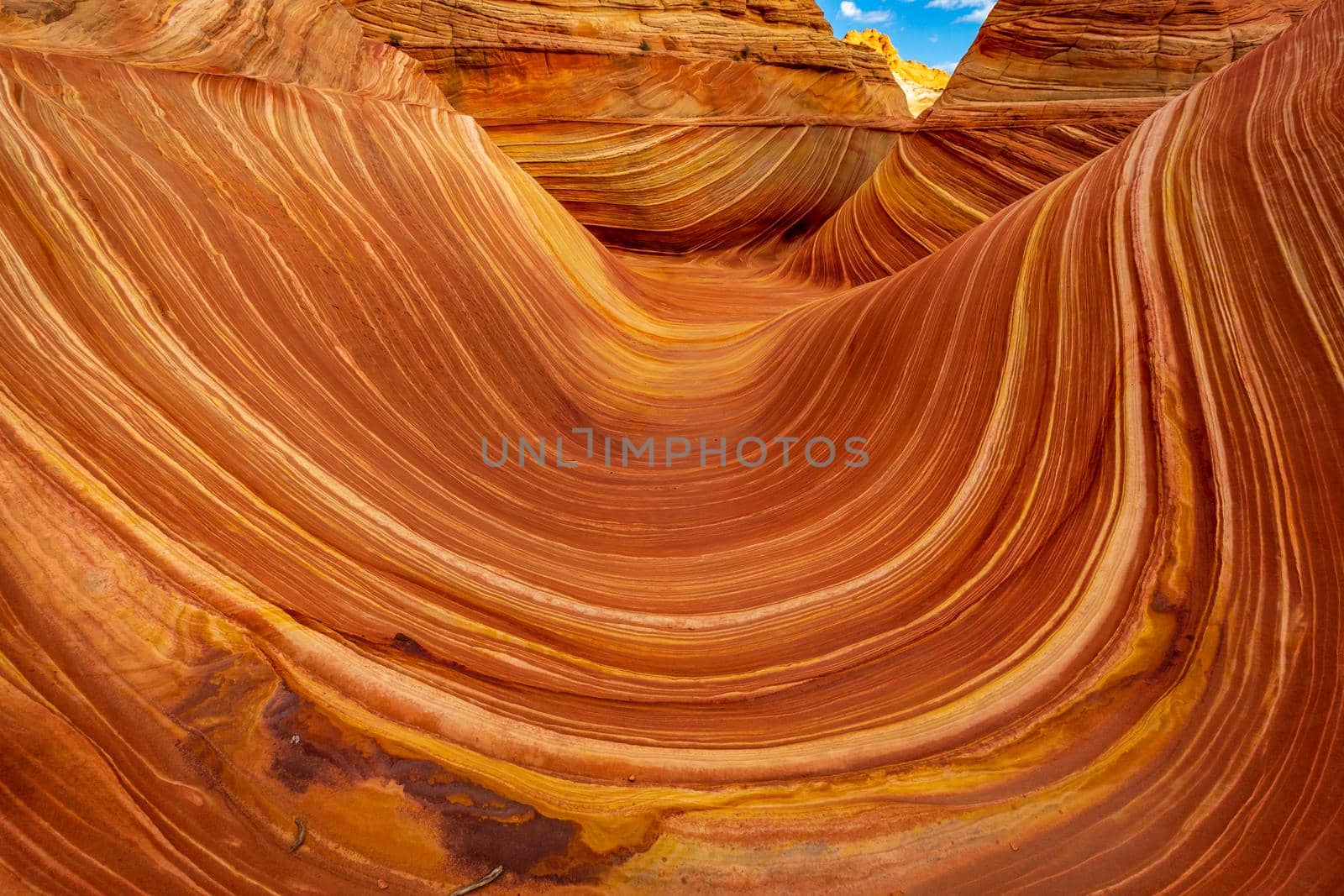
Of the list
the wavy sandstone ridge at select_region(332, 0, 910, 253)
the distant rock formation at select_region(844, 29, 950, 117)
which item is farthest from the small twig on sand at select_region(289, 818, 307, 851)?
the distant rock formation at select_region(844, 29, 950, 117)

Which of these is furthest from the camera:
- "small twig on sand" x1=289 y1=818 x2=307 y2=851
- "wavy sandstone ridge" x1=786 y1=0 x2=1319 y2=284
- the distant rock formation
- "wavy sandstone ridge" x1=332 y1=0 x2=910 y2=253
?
the distant rock formation

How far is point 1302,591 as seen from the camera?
2.90ft

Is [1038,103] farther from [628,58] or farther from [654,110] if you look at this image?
[628,58]

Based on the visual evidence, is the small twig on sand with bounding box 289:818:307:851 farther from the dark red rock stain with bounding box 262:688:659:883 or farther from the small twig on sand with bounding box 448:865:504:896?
the small twig on sand with bounding box 448:865:504:896

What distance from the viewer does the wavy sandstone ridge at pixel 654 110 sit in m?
4.64

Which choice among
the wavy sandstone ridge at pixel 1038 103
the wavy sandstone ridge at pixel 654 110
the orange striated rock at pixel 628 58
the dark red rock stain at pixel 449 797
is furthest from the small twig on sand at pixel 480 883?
the orange striated rock at pixel 628 58

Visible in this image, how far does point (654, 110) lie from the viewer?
4.95 meters

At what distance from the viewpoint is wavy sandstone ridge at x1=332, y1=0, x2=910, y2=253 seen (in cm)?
464

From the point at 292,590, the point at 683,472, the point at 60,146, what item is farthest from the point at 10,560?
the point at 683,472

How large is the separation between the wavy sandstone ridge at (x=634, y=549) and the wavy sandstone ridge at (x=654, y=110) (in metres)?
2.91

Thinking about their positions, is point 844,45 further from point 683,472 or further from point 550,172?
point 683,472

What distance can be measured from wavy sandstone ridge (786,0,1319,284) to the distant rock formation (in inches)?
384

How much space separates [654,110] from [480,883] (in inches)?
204

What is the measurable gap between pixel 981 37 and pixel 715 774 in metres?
4.66
